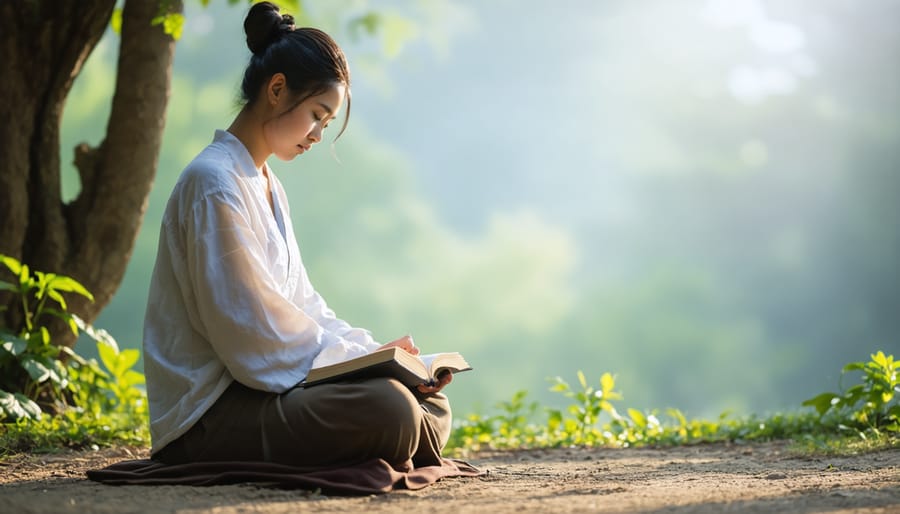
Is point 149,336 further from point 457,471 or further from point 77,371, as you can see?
point 77,371

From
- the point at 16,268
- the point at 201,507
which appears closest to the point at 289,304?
the point at 201,507

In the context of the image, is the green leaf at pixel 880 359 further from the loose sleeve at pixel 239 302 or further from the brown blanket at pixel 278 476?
the loose sleeve at pixel 239 302

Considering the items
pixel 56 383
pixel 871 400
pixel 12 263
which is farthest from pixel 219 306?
pixel 871 400

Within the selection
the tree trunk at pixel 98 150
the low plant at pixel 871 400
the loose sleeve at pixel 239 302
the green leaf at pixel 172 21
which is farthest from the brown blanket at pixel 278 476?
the low plant at pixel 871 400

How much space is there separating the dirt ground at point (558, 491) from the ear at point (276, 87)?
1.15 m

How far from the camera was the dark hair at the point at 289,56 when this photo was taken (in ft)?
9.00

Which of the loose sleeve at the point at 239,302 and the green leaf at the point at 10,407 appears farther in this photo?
the green leaf at the point at 10,407

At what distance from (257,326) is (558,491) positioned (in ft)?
3.12

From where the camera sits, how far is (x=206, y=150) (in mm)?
2748

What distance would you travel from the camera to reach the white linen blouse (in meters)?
2.52

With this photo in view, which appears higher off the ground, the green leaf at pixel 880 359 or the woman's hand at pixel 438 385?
the green leaf at pixel 880 359

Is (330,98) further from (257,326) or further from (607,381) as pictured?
(607,381)

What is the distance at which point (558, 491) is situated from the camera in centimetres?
254

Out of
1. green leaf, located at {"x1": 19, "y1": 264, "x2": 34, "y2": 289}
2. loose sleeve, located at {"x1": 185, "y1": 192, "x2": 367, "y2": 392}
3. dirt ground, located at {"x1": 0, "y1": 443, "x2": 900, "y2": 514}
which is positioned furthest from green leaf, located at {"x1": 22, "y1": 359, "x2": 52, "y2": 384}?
loose sleeve, located at {"x1": 185, "y1": 192, "x2": 367, "y2": 392}
